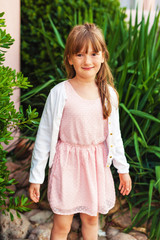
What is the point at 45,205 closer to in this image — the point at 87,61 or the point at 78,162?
the point at 78,162

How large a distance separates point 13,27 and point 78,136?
6.03 ft

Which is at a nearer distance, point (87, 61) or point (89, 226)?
point (87, 61)

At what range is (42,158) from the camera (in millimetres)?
1848

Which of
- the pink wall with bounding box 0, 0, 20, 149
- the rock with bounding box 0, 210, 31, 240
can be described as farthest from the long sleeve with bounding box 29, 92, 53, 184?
the pink wall with bounding box 0, 0, 20, 149

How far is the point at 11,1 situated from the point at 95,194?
85.6 inches

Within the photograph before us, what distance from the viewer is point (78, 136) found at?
1847 mm

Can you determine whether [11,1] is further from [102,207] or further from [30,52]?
[102,207]

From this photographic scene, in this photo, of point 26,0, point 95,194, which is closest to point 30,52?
point 26,0

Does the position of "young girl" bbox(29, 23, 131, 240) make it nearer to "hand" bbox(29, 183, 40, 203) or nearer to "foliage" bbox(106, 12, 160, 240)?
"hand" bbox(29, 183, 40, 203)

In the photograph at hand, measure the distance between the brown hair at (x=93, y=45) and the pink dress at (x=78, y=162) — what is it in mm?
54

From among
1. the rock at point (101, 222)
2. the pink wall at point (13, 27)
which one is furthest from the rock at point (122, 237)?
the pink wall at point (13, 27)

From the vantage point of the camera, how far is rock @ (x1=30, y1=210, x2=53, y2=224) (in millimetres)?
2557

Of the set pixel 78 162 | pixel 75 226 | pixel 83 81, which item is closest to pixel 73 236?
pixel 75 226

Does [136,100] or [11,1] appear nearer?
[136,100]
